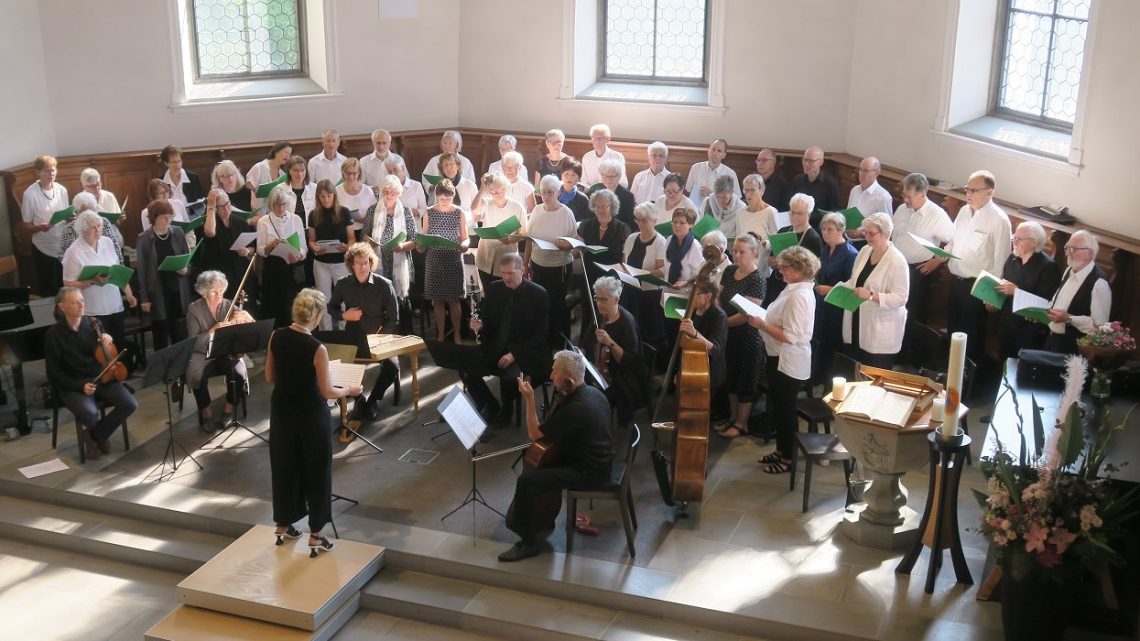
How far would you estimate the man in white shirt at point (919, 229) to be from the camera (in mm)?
9242

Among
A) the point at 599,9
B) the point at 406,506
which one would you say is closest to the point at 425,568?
the point at 406,506

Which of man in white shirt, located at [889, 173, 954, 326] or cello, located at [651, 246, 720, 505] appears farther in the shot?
man in white shirt, located at [889, 173, 954, 326]

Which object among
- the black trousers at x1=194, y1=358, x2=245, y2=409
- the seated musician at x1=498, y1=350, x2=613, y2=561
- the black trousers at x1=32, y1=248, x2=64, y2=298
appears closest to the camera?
the seated musician at x1=498, y1=350, x2=613, y2=561

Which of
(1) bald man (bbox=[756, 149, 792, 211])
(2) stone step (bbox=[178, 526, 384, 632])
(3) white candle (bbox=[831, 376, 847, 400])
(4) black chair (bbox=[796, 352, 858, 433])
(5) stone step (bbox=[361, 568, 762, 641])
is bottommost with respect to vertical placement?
(5) stone step (bbox=[361, 568, 762, 641])

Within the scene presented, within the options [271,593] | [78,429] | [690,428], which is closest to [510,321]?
[690,428]

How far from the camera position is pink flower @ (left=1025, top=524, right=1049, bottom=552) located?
18.3 feet

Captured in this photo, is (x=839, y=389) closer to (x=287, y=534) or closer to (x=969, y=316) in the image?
(x=969, y=316)

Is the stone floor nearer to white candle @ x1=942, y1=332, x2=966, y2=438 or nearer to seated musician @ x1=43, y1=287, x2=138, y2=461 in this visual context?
seated musician @ x1=43, y1=287, x2=138, y2=461

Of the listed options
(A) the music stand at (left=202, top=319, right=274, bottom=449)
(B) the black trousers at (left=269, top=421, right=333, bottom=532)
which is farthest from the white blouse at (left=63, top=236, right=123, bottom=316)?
(B) the black trousers at (left=269, top=421, right=333, bottom=532)

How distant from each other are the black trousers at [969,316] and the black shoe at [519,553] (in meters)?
3.99

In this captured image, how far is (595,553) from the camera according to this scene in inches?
273

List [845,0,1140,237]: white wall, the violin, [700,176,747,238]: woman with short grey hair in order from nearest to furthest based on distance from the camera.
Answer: the violin < [845,0,1140,237]: white wall < [700,176,747,238]: woman with short grey hair

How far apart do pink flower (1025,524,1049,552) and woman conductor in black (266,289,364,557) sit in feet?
12.4

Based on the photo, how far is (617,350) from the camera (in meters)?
8.00
